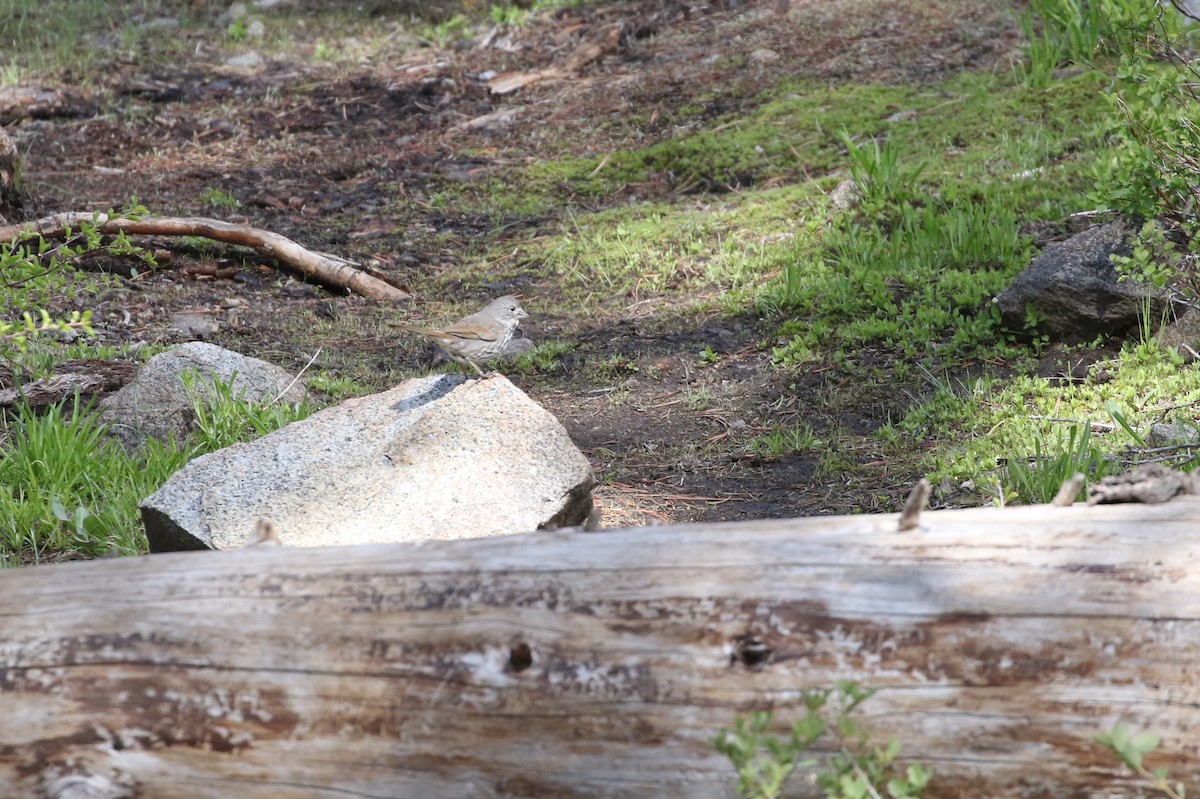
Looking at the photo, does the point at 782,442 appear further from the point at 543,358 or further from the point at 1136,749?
the point at 1136,749

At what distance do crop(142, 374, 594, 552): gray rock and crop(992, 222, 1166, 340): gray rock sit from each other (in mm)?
3039

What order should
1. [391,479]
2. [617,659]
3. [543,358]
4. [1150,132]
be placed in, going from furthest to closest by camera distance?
[543,358] → [1150,132] → [391,479] → [617,659]

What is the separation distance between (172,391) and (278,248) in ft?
10.1

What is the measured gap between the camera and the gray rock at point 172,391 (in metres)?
5.65

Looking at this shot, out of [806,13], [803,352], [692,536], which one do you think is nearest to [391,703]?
[692,536]

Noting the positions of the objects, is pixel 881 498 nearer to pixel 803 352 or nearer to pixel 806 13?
pixel 803 352

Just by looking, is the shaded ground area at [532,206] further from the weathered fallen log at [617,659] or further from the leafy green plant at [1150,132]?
the weathered fallen log at [617,659]

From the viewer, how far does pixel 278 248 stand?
8.62 meters

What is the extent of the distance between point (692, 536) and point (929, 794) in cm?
80

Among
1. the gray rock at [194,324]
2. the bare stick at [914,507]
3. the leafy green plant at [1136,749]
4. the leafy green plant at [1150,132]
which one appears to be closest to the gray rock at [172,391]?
the gray rock at [194,324]

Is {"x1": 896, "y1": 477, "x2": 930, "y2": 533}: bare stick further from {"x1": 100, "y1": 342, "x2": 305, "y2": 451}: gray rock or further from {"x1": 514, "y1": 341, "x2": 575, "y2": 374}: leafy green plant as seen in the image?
{"x1": 514, "y1": 341, "x2": 575, "y2": 374}: leafy green plant

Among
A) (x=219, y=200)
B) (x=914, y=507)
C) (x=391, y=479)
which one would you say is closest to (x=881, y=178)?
(x=391, y=479)

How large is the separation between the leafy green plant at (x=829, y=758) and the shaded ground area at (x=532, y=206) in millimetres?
2712

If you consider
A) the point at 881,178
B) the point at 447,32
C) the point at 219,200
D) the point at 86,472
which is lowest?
the point at 86,472
